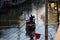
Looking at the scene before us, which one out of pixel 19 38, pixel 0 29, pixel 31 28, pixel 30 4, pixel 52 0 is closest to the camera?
pixel 52 0

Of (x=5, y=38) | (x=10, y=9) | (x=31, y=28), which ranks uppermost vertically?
(x=10, y=9)

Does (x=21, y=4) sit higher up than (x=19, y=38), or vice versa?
(x=21, y=4)

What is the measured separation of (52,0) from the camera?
2.61 m

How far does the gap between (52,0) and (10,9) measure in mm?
2434

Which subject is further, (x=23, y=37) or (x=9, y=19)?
(x=9, y=19)

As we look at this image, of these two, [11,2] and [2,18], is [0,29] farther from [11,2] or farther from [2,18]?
[11,2]

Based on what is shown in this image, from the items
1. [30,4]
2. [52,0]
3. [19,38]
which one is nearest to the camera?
[52,0]

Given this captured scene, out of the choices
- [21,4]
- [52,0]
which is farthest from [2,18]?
[52,0]

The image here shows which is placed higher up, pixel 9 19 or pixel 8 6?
pixel 8 6

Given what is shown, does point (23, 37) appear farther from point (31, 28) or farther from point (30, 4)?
point (30, 4)

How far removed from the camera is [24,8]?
5.12 m

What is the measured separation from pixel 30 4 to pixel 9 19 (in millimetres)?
936

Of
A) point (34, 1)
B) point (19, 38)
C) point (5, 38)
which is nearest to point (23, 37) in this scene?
point (19, 38)

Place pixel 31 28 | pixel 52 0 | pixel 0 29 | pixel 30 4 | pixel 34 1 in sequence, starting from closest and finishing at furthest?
pixel 52 0, pixel 31 28, pixel 0 29, pixel 34 1, pixel 30 4
